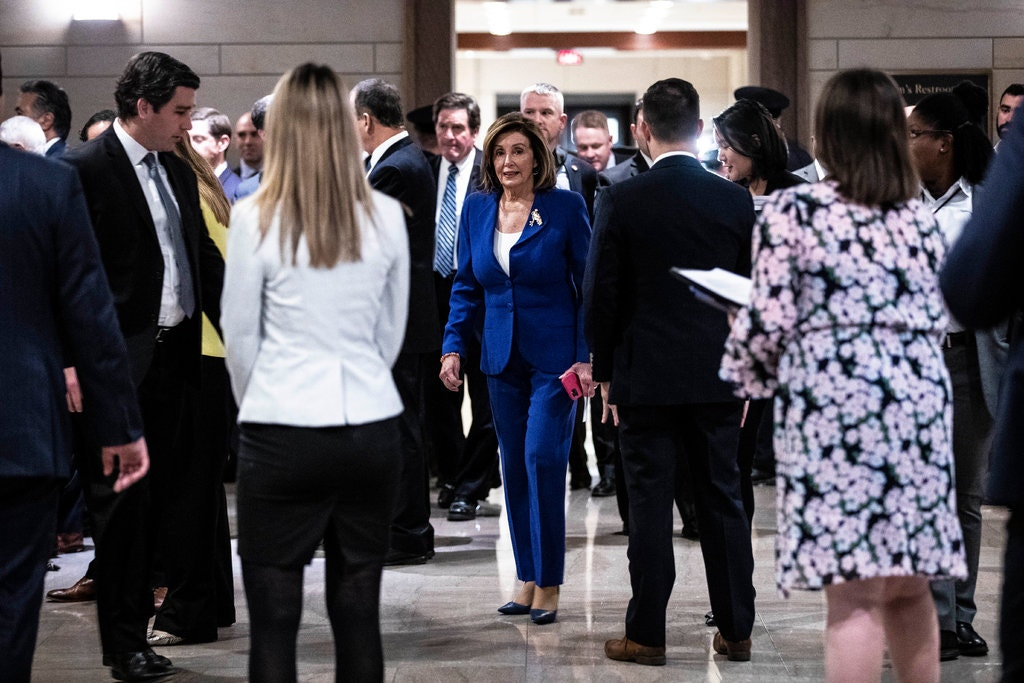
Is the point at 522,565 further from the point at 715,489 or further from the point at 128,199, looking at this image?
the point at 128,199

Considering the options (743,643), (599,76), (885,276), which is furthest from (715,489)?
(599,76)

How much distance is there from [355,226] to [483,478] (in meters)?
3.99

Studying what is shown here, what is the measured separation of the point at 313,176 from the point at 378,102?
2767 mm

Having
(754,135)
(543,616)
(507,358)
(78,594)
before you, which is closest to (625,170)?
(754,135)

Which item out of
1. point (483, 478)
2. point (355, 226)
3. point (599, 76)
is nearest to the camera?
point (355, 226)

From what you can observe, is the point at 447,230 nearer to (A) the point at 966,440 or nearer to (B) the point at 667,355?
(B) the point at 667,355

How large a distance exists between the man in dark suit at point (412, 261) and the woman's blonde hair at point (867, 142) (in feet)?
8.74

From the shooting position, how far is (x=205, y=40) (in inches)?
354

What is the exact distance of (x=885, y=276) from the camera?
2.71m

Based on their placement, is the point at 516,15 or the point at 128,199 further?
the point at 516,15

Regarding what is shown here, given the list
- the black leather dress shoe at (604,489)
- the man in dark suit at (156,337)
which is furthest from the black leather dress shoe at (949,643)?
the black leather dress shoe at (604,489)

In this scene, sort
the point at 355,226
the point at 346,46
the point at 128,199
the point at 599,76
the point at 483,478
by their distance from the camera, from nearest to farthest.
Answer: the point at 355,226, the point at 128,199, the point at 483,478, the point at 346,46, the point at 599,76

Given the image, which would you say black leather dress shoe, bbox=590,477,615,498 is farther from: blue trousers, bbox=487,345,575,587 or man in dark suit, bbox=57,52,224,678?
man in dark suit, bbox=57,52,224,678

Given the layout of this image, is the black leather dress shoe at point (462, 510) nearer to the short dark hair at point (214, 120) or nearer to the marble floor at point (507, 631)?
the marble floor at point (507, 631)
